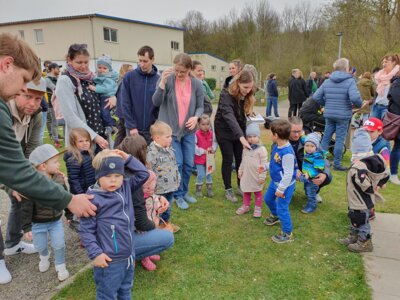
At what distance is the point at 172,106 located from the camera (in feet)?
14.2

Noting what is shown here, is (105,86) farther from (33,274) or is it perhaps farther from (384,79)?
(384,79)

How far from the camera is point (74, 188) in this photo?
3473 millimetres

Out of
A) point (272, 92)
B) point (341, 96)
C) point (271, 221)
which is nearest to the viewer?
point (271, 221)

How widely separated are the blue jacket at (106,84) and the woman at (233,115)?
5.13 ft

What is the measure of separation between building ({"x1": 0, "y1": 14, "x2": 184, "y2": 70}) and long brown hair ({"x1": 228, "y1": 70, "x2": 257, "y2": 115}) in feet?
79.0

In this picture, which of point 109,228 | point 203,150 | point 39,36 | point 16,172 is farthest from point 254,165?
point 39,36

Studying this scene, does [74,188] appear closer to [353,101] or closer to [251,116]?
[251,116]

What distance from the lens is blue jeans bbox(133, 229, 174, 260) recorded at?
112 inches

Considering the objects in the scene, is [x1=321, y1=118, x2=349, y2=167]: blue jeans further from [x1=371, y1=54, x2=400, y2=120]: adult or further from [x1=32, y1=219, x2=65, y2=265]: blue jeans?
[x1=32, y1=219, x2=65, y2=265]: blue jeans

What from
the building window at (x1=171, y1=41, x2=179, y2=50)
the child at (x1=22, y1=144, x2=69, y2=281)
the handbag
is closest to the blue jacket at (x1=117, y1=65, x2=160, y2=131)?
the child at (x1=22, y1=144, x2=69, y2=281)

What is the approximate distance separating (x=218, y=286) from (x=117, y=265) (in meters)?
1.07

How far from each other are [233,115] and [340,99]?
9.00ft

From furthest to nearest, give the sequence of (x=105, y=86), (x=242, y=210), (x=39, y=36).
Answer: (x=39, y=36) → (x=242, y=210) → (x=105, y=86)

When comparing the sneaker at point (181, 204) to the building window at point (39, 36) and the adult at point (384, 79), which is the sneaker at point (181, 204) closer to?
the adult at point (384, 79)
